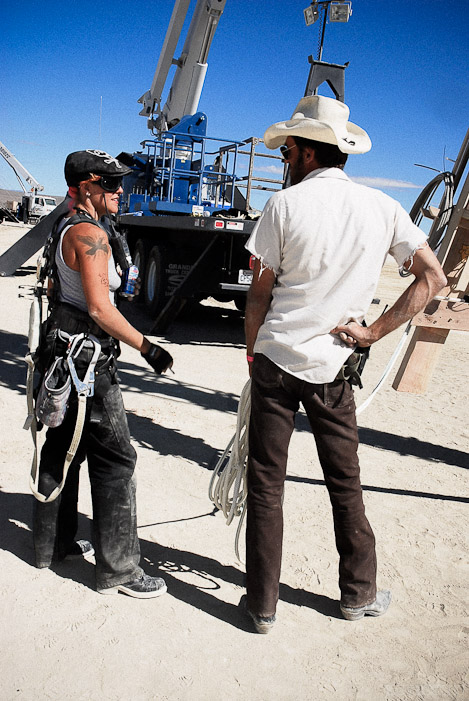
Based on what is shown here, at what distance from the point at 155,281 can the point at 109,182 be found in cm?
734

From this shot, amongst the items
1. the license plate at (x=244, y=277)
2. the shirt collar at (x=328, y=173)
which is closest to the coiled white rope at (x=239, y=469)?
the shirt collar at (x=328, y=173)

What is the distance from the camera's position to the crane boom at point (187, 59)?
13086 millimetres

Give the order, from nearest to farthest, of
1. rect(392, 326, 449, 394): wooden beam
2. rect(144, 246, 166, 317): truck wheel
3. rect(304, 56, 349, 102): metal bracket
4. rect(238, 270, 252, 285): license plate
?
rect(392, 326, 449, 394): wooden beam, rect(304, 56, 349, 102): metal bracket, rect(238, 270, 252, 285): license plate, rect(144, 246, 166, 317): truck wheel

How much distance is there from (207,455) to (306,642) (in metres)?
2.21

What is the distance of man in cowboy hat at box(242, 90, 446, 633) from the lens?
235 centimetres

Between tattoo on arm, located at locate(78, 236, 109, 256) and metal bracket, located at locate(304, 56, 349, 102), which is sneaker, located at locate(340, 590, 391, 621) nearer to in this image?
tattoo on arm, located at locate(78, 236, 109, 256)

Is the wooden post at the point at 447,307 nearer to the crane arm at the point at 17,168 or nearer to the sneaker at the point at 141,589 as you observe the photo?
the sneaker at the point at 141,589

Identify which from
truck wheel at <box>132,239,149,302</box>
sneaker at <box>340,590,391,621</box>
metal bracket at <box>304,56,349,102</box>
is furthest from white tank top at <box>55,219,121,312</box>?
truck wheel at <box>132,239,149,302</box>

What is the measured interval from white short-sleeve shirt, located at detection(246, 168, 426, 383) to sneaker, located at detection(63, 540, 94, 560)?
1.49m

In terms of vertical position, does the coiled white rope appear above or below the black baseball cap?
below

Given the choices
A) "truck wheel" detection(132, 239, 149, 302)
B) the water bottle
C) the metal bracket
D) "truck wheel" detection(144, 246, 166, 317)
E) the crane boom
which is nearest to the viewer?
the water bottle

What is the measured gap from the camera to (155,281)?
995cm

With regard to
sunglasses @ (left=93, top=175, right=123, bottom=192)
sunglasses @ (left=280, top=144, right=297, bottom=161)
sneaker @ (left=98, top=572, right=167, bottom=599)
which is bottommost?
sneaker @ (left=98, top=572, right=167, bottom=599)

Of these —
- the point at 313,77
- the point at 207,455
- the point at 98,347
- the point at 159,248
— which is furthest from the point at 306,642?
the point at 159,248
